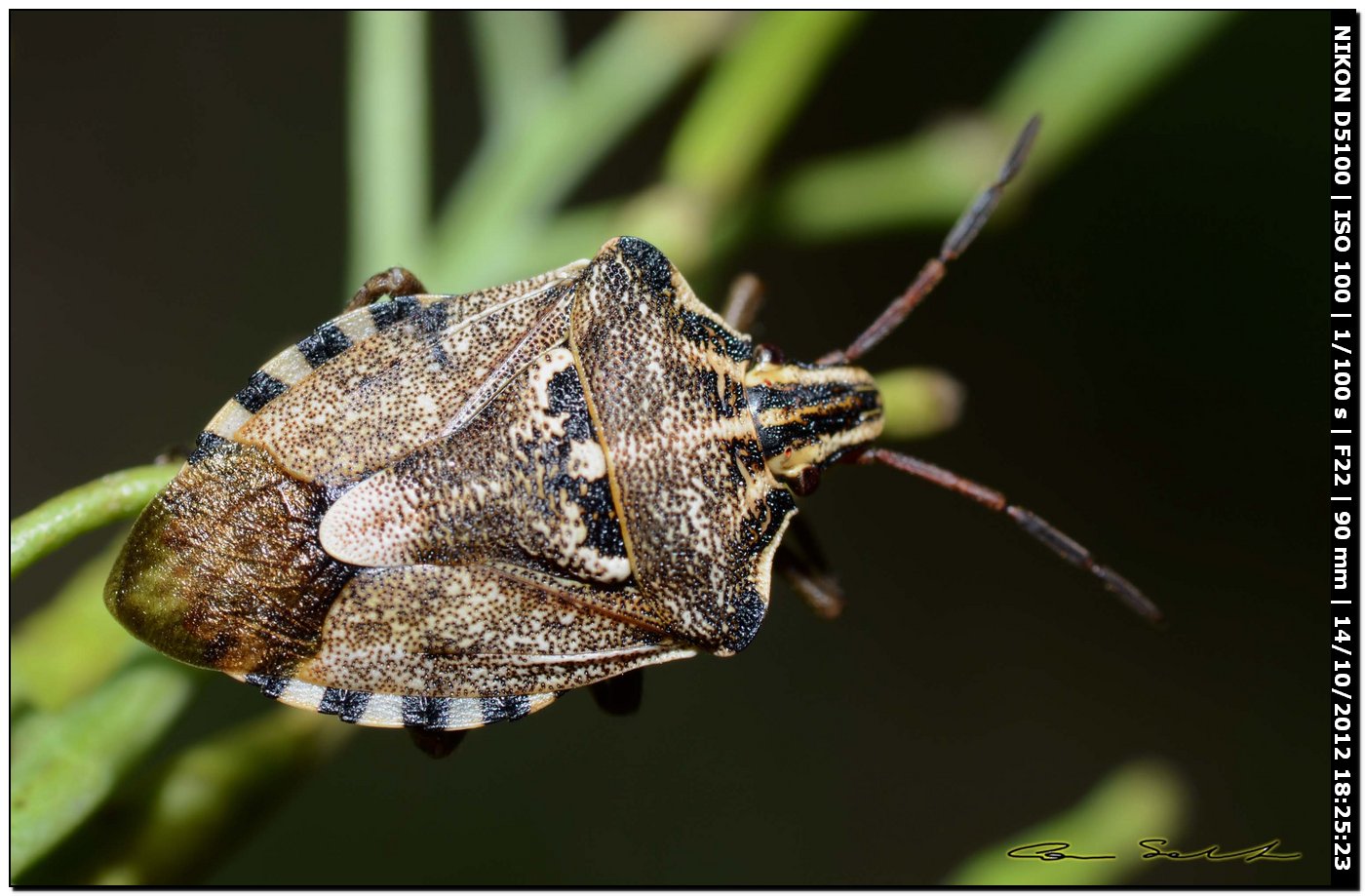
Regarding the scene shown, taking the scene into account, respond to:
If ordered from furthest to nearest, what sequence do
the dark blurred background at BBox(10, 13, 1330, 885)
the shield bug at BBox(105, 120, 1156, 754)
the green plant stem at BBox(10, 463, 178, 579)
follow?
the dark blurred background at BBox(10, 13, 1330, 885)
the shield bug at BBox(105, 120, 1156, 754)
the green plant stem at BBox(10, 463, 178, 579)

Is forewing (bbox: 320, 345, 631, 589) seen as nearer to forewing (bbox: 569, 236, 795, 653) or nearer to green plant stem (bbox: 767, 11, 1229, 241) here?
forewing (bbox: 569, 236, 795, 653)

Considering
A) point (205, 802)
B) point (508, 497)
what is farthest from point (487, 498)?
point (205, 802)

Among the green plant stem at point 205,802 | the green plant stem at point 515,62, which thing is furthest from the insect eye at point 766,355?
the green plant stem at point 205,802

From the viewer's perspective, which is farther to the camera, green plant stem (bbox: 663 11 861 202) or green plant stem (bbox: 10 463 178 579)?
green plant stem (bbox: 663 11 861 202)

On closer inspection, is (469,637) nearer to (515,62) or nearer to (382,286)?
(382,286)

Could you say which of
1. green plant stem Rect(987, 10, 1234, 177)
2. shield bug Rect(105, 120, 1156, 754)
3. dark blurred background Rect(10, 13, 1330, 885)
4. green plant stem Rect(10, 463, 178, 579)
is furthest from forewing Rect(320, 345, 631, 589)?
dark blurred background Rect(10, 13, 1330, 885)

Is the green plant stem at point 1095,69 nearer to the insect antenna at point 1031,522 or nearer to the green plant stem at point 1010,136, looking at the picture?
the green plant stem at point 1010,136
